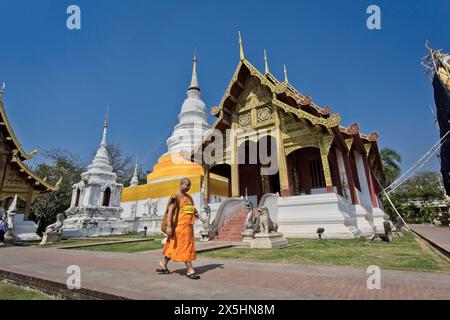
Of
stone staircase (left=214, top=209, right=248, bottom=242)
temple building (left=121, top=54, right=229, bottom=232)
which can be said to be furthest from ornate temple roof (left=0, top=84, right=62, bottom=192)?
stone staircase (left=214, top=209, right=248, bottom=242)

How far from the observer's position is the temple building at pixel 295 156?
1048cm

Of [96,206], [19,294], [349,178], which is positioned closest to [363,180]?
[349,178]

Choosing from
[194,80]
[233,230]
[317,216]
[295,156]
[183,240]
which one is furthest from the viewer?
[194,80]

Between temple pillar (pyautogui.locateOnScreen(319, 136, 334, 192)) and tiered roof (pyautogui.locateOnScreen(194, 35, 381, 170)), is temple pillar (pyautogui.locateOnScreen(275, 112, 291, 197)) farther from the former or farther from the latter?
temple pillar (pyautogui.locateOnScreen(319, 136, 334, 192))

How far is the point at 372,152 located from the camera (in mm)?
16969

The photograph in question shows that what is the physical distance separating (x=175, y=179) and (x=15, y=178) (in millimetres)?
10477

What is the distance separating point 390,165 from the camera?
3306 centimetres

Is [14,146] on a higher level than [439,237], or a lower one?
higher

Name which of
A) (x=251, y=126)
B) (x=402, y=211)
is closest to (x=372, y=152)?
(x=251, y=126)

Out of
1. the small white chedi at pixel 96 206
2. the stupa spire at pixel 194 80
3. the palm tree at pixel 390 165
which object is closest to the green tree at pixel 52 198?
the small white chedi at pixel 96 206

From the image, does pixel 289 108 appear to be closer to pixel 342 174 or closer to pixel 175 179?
pixel 342 174

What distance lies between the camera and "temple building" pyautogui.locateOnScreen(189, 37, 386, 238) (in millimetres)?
10477
